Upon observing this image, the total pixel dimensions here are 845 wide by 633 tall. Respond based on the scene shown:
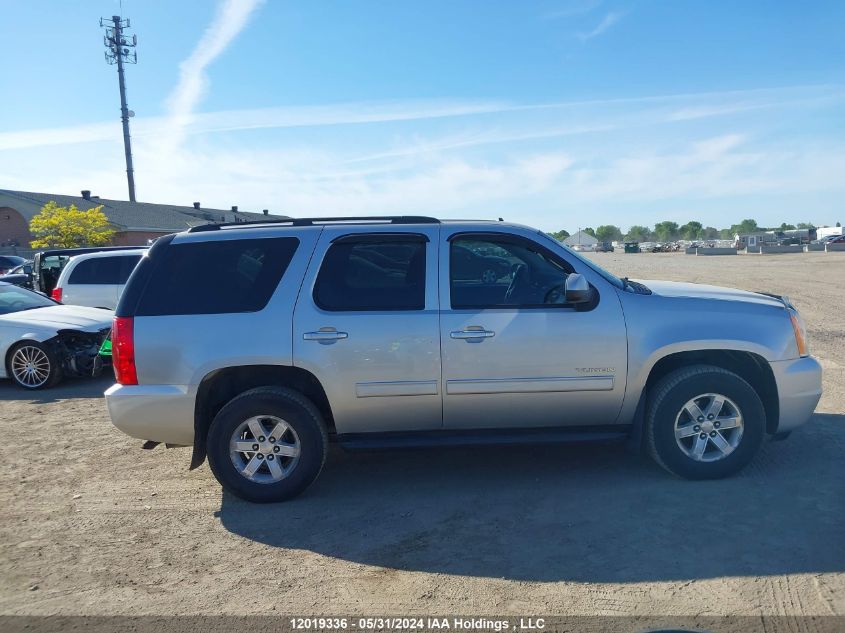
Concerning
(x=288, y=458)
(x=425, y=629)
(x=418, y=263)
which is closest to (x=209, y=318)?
(x=288, y=458)

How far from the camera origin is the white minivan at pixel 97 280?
39.9ft

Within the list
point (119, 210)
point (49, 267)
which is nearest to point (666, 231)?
point (119, 210)

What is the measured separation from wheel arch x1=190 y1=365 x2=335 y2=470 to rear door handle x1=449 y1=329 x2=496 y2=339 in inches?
41.0

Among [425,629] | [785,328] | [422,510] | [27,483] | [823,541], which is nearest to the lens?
[425,629]

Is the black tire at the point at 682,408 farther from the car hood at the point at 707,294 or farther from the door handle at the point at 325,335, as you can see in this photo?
the door handle at the point at 325,335

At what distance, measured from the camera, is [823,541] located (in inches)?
157

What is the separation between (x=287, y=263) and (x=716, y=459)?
3.45 meters

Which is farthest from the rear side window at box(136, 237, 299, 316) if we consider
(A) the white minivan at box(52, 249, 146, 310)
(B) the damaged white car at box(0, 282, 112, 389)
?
(A) the white minivan at box(52, 249, 146, 310)

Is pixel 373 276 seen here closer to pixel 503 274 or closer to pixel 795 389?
pixel 503 274

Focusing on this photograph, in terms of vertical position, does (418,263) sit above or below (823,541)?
above

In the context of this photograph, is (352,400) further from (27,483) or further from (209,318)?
(27,483)

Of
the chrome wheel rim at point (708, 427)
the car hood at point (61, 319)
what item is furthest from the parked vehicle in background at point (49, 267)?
the chrome wheel rim at point (708, 427)

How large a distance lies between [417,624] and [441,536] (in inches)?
38.5

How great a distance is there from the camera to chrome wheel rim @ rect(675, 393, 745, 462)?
493cm
